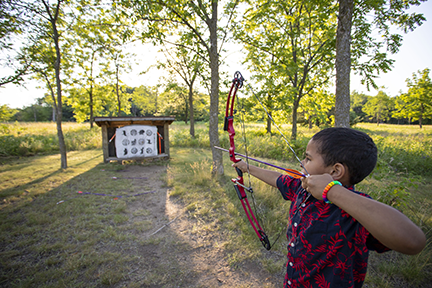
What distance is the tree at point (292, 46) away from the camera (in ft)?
21.3

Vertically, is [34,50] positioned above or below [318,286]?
above

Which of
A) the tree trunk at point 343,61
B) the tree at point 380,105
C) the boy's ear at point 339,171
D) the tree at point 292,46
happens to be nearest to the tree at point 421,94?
the tree at point 380,105

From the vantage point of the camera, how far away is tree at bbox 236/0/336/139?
648 centimetres

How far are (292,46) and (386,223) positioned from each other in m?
9.95

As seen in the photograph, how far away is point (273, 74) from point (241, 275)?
6.68 m

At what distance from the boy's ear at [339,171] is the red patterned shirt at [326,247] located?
0.39ft

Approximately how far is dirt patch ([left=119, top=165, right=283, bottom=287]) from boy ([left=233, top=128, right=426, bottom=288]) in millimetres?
1531

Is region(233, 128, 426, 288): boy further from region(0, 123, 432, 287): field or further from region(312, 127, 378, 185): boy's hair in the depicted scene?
region(0, 123, 432, 287): field

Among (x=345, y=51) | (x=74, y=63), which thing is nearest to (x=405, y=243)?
(x=345, y=51)

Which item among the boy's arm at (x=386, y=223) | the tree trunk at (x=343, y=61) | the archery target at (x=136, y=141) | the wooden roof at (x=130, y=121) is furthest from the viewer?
the archery target at (x=136, y=141)

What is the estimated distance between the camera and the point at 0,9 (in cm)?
545

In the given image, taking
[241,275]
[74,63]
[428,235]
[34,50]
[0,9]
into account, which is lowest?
[241,275]

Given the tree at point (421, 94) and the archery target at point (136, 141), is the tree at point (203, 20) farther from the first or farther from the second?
the tree at point (421, 94)

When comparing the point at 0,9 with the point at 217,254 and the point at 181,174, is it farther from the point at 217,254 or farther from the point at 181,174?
the point at 217,254
